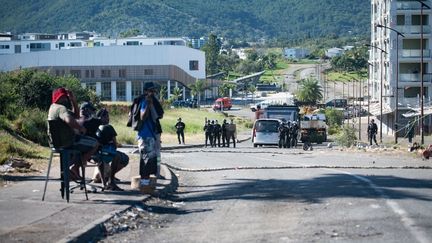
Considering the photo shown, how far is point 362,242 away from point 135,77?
3864 inches

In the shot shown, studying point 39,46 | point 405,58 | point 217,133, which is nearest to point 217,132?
point 217,133

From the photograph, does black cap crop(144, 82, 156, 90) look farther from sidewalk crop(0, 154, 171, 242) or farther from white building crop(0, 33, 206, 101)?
white building crop(0, 33, 206, 101)

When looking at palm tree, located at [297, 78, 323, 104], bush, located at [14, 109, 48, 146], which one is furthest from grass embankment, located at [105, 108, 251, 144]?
palm tree, located at [297, 78, 323, 104]

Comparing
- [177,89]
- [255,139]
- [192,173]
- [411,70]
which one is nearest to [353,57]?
[177,89]

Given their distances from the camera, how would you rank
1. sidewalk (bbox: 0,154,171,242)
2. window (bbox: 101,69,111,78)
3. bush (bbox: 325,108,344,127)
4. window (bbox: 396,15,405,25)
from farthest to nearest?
window (bbox: 101,69,111,78) → bush (bbox: 325,108,344,127) → window (bbox: 396,15,405,25) → sidewalk (bbox: 0,154,171,242)

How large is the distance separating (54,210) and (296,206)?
12.5 feet

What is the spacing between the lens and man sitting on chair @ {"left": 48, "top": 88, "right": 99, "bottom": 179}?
1329cm

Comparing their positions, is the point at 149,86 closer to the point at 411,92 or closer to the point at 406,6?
the point at 411,92

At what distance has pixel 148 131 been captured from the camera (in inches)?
608

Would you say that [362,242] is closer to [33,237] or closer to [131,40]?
[33,237]

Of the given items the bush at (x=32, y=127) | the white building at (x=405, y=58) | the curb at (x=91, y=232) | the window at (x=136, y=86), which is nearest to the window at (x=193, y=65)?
the window at (x=136, y=86)

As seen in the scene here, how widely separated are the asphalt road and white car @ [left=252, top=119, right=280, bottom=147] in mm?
25701

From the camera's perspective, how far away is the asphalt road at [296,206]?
10.6 m

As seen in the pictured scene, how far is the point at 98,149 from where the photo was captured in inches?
589
